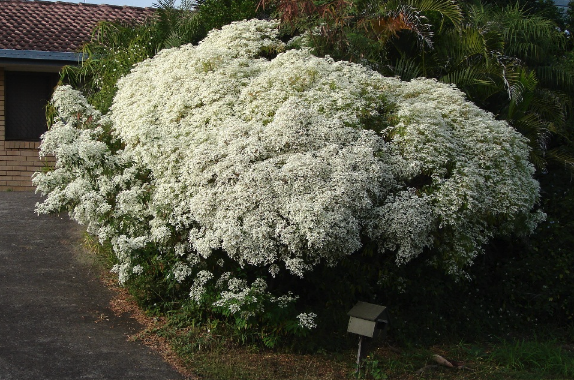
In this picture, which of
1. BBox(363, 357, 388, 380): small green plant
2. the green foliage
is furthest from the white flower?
the green foliage

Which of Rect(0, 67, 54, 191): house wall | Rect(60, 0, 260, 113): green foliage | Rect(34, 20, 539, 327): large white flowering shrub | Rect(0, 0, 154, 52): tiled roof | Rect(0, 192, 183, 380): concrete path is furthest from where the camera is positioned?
Rect(0, 67, 54, 191): house wall

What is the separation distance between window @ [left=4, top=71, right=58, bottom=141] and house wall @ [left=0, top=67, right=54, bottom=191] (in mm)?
189

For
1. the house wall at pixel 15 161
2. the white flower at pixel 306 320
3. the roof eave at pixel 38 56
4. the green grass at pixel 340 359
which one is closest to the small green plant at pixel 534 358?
the green grass at pixel 340 359

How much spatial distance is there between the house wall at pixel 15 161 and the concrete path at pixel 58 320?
3.84 m

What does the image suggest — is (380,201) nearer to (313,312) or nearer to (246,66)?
(313,312)

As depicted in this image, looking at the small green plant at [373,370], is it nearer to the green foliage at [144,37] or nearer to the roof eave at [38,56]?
the green foliage at [144,37]

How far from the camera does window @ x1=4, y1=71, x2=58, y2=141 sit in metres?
13.5

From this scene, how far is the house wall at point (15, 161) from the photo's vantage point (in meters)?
13.2

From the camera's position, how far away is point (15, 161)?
1326cm

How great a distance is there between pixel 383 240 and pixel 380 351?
47.6 inches

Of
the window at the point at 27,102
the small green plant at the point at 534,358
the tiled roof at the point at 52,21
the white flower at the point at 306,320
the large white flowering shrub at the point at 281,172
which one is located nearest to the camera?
the large white flowering shrub at the point at 281,172

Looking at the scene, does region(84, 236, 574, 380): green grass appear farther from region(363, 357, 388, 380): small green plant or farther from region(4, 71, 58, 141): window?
region(4, 71, 58, 141): window

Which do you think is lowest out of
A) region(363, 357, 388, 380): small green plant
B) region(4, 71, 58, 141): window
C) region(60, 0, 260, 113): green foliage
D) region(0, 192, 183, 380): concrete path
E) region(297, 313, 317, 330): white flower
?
region(0, 192, 183, 380): concrete path

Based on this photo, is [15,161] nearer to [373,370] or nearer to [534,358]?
[373,370]
